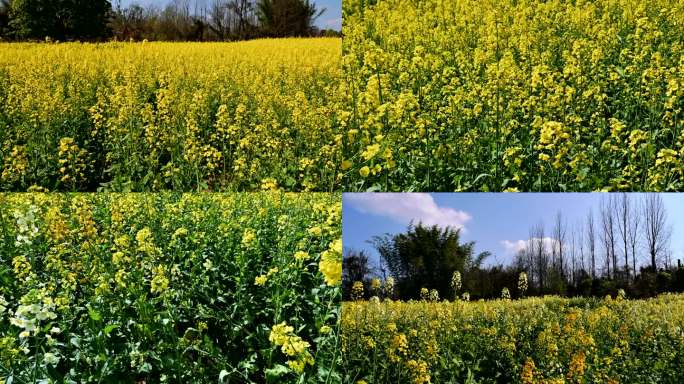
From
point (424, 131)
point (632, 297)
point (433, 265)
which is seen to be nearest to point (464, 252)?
point (433, 265)

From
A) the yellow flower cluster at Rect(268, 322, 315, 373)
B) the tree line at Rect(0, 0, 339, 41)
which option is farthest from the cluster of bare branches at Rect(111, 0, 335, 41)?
the yellow flower cluster at Rect(268, 322, 315, 373)

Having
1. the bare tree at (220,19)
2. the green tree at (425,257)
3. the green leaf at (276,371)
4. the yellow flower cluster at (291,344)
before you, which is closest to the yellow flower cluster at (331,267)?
the yellow flower cluster at (291,344)

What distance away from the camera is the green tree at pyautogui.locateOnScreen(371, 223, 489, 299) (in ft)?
11.2

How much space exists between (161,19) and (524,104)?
15.7 ft

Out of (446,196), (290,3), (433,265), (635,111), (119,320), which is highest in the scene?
(290,3)

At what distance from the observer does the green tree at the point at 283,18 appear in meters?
7.23

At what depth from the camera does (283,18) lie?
290 inches

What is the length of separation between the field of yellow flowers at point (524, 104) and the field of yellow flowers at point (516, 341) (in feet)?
2.54

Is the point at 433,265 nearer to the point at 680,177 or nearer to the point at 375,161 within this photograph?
the point at 375,161

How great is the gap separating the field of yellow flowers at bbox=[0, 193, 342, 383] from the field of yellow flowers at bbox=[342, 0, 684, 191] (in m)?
0.70

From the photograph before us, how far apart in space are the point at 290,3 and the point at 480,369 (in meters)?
5.15

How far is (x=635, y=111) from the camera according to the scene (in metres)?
4.64

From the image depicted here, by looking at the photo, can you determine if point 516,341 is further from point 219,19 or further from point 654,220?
point 219,19

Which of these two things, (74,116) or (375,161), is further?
(74,116)
